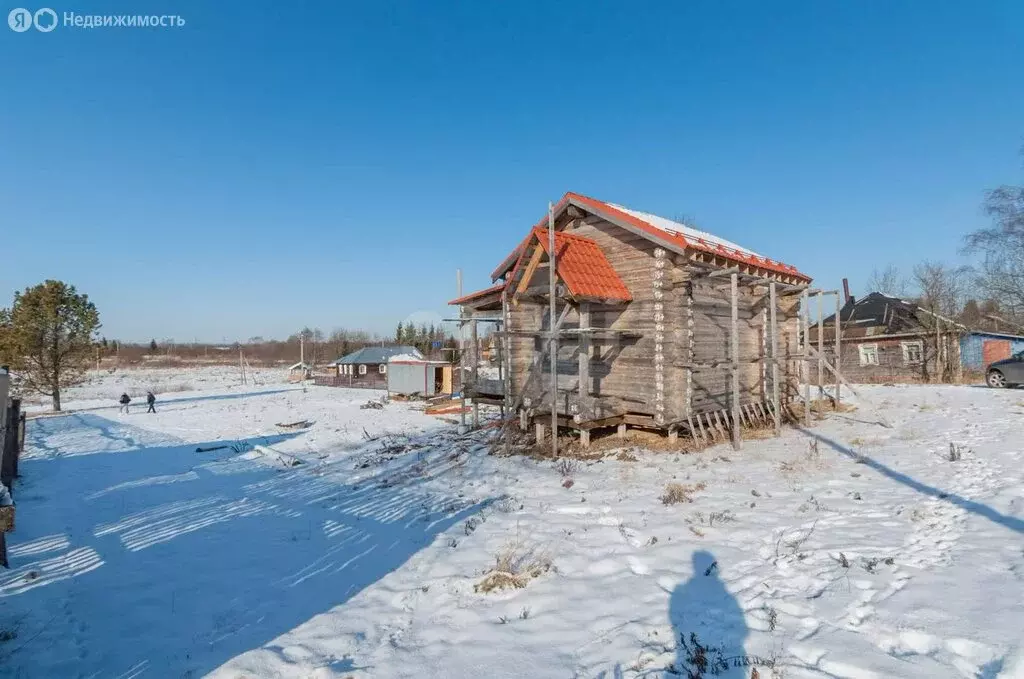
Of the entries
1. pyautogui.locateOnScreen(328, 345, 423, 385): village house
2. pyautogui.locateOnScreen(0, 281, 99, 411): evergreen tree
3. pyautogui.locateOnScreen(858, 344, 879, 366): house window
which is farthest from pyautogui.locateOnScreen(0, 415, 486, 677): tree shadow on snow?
pyautogui.locateOnScreen(328, 345, 423, 385): village house

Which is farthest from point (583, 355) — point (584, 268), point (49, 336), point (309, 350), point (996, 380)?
point (309, 350)

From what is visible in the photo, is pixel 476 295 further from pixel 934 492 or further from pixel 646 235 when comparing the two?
pixel 934 492

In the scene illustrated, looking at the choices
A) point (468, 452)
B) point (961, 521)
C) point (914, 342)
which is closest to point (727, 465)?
point (961, 521)

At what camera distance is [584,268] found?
12.5 m

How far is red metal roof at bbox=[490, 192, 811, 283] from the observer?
39.8 feet

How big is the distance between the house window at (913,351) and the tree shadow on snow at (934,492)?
2201 cm

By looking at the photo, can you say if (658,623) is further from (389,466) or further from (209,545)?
(389,466)

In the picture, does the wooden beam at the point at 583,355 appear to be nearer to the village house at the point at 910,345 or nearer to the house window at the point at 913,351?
the village house at the point at 910,345

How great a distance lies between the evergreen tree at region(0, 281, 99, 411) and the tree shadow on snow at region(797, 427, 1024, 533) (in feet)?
119

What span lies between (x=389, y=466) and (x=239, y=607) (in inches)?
287

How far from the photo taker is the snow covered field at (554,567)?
4.25 m

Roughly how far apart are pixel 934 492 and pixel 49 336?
38.4 metres

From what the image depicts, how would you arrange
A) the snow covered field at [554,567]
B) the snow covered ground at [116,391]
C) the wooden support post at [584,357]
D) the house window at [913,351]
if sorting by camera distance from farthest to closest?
the snow covered ground at [116,391] → the house window at [913,351] → the wooden support post at [584,357] → the snow covered field at [554,567]

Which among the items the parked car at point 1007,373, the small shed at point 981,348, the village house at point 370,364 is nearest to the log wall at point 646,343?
the parked car at point 1007,373
